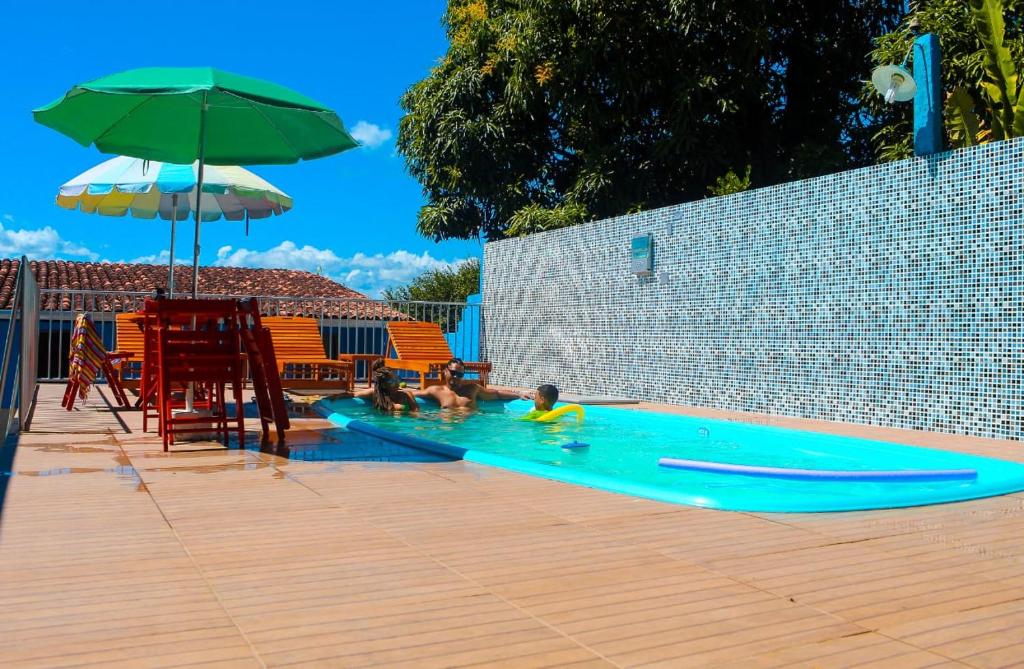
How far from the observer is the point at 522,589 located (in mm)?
2945

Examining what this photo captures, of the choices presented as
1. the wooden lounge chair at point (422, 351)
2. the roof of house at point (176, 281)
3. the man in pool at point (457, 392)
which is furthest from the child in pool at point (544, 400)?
the roof of house at point (176, 281)

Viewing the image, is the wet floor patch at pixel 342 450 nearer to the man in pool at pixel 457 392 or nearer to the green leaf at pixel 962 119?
the man in pool at pixel 457 392

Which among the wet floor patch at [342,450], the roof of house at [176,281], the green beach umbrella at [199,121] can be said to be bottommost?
the wet floor patch at [342,450]

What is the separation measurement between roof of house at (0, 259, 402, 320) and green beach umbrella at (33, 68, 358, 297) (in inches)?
666

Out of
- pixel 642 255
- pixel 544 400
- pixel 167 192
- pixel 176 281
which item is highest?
pixel 176 281

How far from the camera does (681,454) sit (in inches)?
310

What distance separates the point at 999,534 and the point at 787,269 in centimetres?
640

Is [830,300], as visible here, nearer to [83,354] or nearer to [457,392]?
[457,392]

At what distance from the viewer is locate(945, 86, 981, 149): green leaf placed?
399 inches

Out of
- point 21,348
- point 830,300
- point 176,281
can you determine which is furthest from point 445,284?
point 21,348

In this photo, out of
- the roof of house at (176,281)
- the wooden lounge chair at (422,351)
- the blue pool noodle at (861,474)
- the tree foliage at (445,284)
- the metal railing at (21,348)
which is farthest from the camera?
the tree foliage at (445,284)

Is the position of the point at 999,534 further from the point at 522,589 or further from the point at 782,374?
the point at 782,374

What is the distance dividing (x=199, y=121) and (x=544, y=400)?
4488 millimetres

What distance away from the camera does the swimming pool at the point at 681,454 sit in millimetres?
4613
